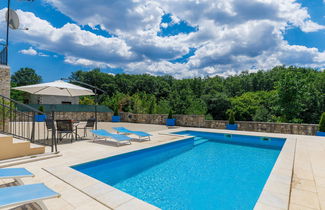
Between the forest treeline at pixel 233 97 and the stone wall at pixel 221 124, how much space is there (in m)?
1.77

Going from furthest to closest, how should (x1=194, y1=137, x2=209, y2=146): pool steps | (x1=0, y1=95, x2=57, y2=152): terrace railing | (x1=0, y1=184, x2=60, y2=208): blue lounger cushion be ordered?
(x1=194, y1=137, x2=209, y2=146): pool steps, (x1=0, y1=95, x2=57, y2=152): terrace railing, (x1=0, y1=184, x2=60, y2=208): blue lounger cushion

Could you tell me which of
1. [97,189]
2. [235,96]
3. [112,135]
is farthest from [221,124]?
[235,96]

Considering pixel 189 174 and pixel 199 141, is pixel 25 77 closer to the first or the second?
pixel 199 141

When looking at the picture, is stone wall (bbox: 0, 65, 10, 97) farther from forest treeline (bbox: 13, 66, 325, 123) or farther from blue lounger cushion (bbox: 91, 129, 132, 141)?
forest treeline (bbox: 13, 66, 325, 123)

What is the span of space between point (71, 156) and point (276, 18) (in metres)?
16.3

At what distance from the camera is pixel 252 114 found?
91.3ft

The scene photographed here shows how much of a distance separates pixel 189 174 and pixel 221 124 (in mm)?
8854

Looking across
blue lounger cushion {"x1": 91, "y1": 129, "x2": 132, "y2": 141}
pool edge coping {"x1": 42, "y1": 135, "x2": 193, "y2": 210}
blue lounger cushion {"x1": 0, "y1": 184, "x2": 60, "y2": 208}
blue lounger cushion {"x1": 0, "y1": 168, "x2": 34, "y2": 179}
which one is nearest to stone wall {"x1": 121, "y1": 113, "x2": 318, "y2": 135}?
blue lounger cushion {"x1": 91, "y1": 129, "x2": 132, "y2": 141}

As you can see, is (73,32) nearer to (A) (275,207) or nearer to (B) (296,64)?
(A) (275,207)

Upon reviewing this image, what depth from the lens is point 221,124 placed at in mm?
13367

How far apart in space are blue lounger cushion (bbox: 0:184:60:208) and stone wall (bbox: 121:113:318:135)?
1245 centimetres

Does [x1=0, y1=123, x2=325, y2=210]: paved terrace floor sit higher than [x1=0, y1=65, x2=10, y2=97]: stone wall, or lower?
lower

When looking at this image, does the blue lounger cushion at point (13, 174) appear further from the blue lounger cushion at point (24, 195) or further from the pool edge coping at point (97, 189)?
the pool edge coping at point (97, 189)

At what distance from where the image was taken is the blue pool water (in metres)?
3.85
